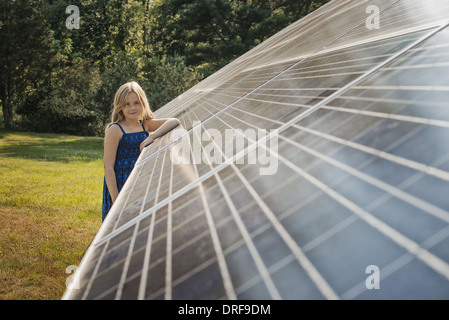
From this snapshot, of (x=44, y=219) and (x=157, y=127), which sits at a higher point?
(x=157, y=127)

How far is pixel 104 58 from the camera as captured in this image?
123 feet

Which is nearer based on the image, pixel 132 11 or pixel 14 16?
pixel 14 16

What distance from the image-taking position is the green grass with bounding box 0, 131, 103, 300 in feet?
19.1

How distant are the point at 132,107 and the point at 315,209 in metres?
3.35

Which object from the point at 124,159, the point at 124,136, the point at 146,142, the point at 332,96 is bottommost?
the point at 124,159

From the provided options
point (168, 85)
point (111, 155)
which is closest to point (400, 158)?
point (111, 155)

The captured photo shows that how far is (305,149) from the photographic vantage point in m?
1.72
